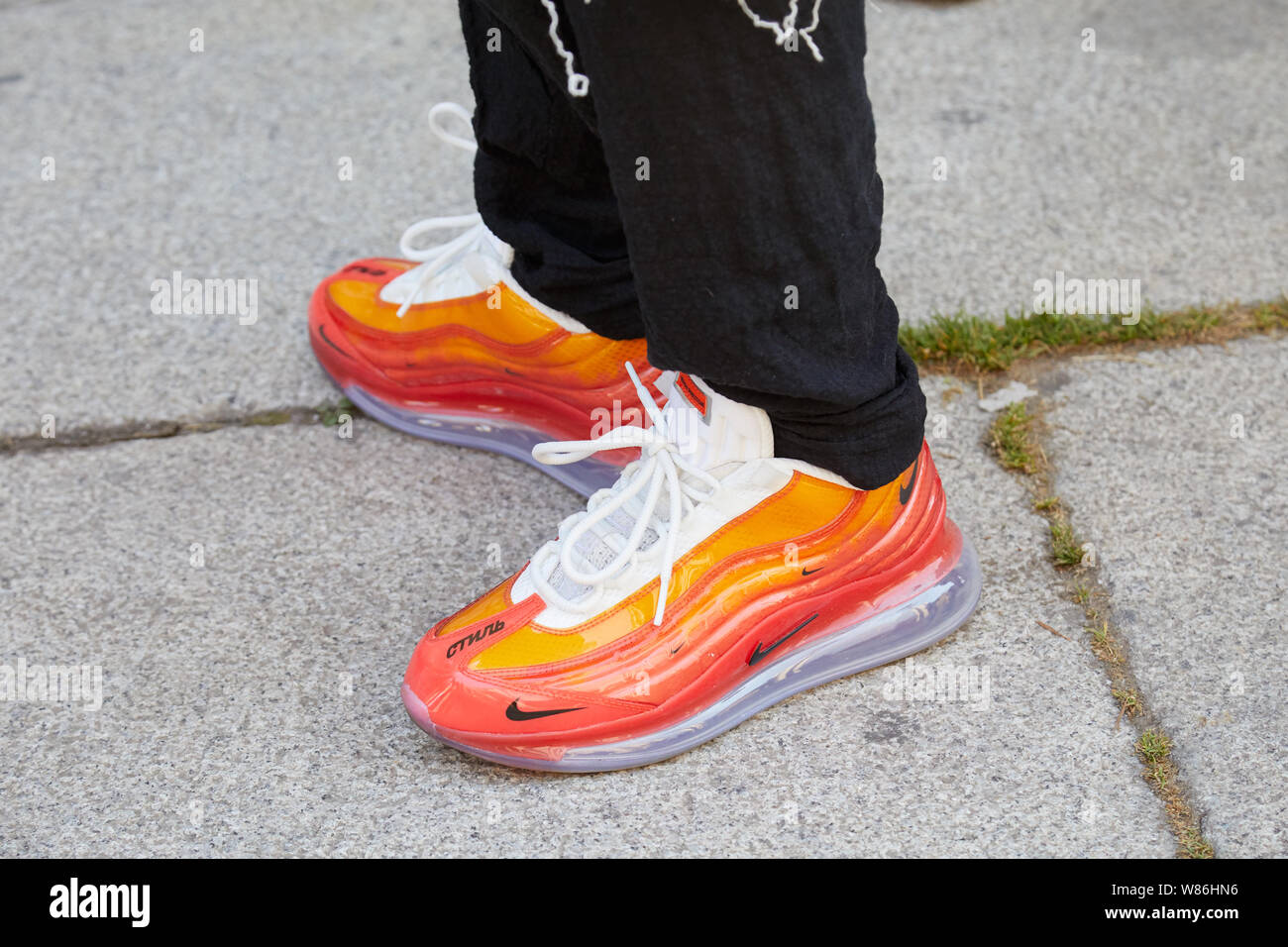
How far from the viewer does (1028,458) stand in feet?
5.80

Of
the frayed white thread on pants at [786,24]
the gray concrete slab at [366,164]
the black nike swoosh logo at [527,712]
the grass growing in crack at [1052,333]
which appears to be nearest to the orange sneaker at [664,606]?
the black nike swoosh logo at [527,712]

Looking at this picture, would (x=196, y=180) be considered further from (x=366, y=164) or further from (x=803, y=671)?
(x=803, y=671)

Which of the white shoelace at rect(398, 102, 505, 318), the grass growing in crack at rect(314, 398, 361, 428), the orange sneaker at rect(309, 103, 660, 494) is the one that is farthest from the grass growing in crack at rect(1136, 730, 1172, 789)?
the grass growing in crack at rect(314, 398, 361, 428)

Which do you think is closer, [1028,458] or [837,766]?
[837,766]

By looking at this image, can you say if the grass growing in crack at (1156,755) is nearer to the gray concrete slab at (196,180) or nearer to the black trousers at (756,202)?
the black trousers at (756,202)

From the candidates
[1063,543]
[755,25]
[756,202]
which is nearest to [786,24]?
[755,25]

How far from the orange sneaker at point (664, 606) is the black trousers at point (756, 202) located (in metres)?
0.07

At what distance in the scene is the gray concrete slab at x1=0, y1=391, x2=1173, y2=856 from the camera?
51.9 inches

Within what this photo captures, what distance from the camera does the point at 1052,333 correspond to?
200 cm

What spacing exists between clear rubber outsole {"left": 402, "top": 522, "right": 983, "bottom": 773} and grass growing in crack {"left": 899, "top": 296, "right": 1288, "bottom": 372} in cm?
48

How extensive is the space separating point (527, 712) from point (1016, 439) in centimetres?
86
